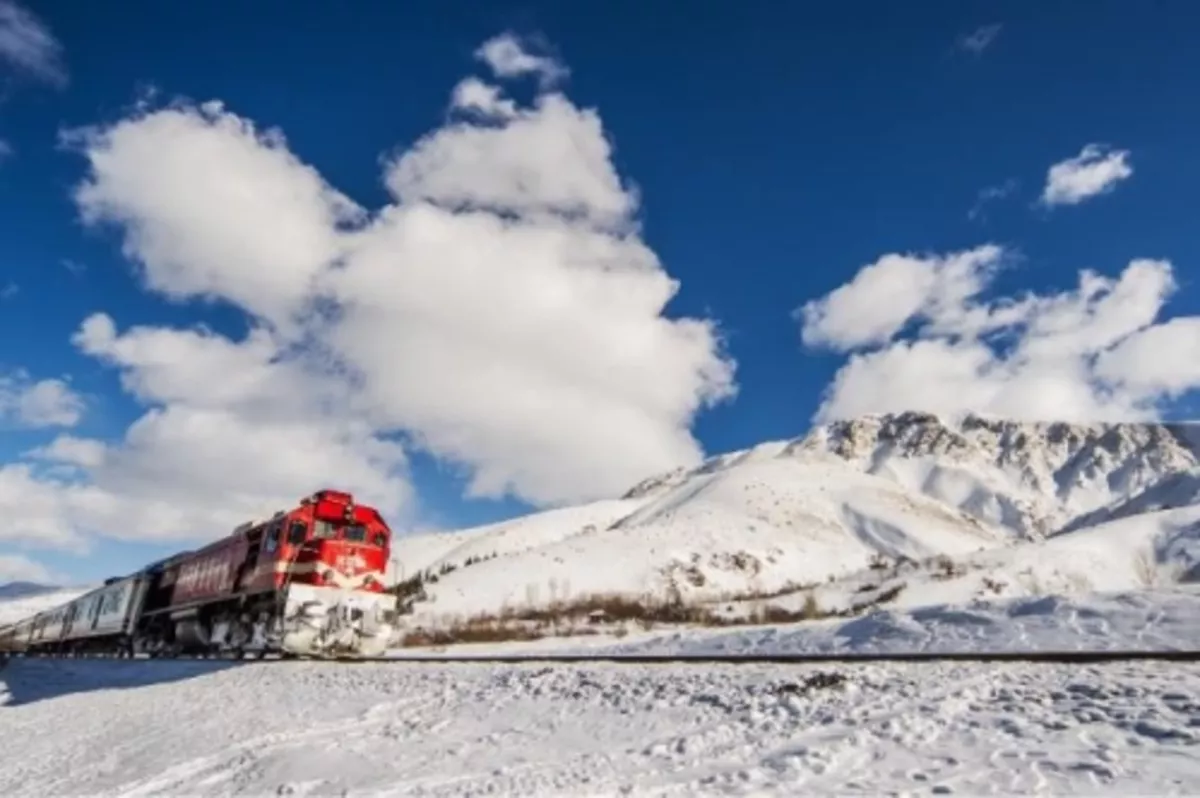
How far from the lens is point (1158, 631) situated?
19.4 metres

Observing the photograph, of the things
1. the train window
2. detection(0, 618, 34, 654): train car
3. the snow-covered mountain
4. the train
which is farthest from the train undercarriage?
detection(0, 618, 34, 654): train car

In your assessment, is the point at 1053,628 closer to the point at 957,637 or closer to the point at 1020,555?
the point at 957,637

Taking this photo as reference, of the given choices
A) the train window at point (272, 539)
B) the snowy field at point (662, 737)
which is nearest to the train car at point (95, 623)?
the train window at point (272, 539)

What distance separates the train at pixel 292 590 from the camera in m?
22.5

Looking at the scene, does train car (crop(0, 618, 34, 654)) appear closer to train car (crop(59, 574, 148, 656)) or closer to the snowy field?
train car (crop(59, 574, 148, 656))

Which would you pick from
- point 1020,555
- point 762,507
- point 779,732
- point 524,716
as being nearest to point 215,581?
point 524,716

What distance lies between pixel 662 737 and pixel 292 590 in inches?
612

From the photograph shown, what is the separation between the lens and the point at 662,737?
927cm

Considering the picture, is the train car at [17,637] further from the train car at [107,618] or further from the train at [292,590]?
the train at [292,590]

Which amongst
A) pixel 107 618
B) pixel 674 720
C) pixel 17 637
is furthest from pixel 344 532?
pixel 17 637

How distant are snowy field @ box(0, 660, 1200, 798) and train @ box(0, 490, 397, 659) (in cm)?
626

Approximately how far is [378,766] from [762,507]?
139 meters

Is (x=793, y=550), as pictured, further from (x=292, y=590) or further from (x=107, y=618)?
(x=292, y=590)

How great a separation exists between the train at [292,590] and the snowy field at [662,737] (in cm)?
626
